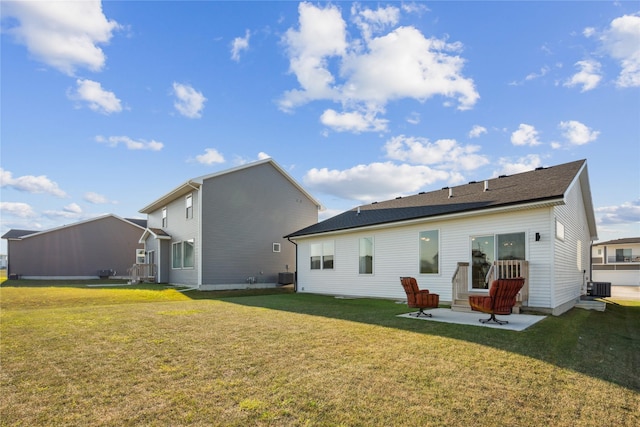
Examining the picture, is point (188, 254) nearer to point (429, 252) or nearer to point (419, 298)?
point (429, 252)

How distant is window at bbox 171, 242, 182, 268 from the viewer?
20.3 metres

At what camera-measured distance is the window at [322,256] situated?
15.8m

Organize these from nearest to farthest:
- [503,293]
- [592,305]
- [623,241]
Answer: [503,293] < [592,305] < [623,241]

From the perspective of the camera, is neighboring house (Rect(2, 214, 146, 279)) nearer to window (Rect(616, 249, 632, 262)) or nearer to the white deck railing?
the white deck railing

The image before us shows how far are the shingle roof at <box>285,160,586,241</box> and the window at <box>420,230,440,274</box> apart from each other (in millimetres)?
726

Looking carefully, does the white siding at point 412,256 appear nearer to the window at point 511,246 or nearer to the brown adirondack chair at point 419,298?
the window at point 511,246

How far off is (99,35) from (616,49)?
16133mm

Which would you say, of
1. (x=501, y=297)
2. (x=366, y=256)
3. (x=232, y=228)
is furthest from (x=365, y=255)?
(x=232, y=228)

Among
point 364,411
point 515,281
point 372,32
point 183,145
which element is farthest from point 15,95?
point 515,281

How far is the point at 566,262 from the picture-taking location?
1079cm

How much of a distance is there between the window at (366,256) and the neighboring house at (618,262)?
69.6 feet

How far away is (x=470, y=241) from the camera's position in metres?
10.5

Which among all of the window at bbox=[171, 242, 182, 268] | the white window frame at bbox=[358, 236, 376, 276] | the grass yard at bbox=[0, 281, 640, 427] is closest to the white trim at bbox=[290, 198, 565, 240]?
the white window frame at bbox=[358, 236, 376, 276]

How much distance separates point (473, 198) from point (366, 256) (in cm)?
462
